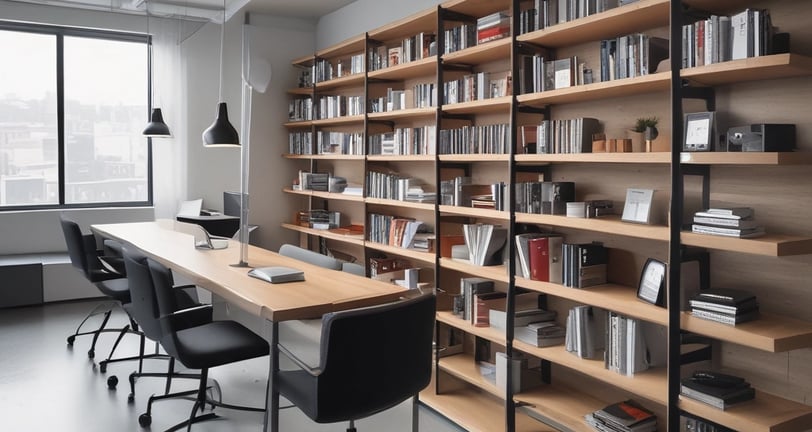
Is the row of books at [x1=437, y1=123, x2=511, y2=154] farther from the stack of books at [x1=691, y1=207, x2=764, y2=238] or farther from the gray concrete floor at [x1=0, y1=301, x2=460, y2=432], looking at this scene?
the gray concrete floor at [x1=0, y1=301, x2=460, y2=432]

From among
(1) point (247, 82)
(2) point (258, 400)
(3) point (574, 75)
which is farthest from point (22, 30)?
(3) point (574, 75)

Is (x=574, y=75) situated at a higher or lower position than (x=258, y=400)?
higher

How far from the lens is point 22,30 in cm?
657

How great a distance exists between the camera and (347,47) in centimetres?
583

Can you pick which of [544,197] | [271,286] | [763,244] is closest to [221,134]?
[271,286]

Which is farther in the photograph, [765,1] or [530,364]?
[530,364]

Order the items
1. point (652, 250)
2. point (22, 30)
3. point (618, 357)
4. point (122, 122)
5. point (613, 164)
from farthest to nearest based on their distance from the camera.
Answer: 1. point (122, 122)
2. point (22, 30)
3. point (613, 164)
4. point (652, 250)
5. point (618, 357)

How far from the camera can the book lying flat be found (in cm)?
316

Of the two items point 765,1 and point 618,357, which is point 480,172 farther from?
point 765,1

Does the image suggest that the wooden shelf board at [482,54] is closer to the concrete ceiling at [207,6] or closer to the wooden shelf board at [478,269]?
the wooden shelf board at [478,269]

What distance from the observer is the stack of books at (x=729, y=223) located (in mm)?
2477

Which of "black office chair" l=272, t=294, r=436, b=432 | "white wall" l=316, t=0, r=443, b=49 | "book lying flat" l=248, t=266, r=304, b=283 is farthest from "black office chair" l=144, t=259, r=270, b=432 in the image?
"white wall" l=316, t=0, r=443, b=49

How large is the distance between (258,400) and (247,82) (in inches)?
75.9

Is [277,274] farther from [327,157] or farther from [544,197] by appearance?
[327,157]
